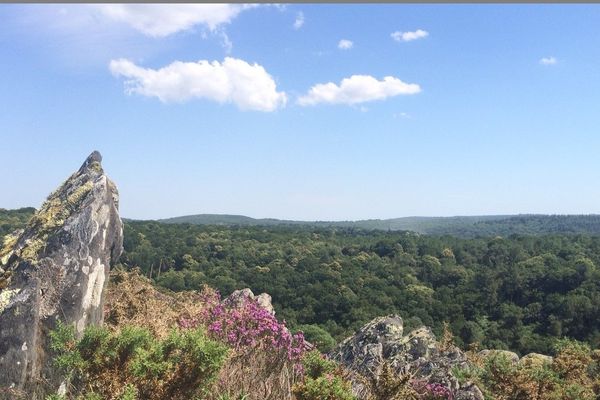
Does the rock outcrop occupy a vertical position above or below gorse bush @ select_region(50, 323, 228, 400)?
below

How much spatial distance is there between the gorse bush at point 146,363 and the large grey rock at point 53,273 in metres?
1.00

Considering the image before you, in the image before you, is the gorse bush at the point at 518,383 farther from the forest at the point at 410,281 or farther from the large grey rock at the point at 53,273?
the forest at the point at 410,281

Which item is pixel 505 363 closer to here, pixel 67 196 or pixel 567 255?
pixel 67 196

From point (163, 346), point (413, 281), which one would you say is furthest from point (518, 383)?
point (413, 281)

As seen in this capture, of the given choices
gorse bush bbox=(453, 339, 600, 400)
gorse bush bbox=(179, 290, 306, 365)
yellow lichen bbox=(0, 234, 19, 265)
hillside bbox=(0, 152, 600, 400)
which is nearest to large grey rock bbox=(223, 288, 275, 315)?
hillside bbox=(0, 152, 600, 400)

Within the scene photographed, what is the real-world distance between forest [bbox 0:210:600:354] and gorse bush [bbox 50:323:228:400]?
132 feet

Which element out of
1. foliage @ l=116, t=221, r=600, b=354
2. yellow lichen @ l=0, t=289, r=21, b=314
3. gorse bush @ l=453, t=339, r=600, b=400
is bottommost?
foliage @ l=116, t=221, r=600, b=354

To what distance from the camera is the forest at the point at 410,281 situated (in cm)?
5666

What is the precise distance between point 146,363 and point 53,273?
259 cm

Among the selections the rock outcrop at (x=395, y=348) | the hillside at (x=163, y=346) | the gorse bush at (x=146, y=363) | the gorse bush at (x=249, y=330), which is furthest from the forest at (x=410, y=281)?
the gorse bush at (x=146, y=363)

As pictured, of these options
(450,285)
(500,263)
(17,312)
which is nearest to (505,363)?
(17,312)

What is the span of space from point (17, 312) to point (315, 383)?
332 centimetres

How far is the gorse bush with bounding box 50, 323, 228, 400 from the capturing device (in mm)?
3742

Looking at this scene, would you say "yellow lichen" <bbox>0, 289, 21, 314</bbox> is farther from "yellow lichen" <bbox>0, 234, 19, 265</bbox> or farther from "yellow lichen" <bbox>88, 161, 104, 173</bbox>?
"yellow lichen" <bbox>88, 161, 104, 173</bbox>
